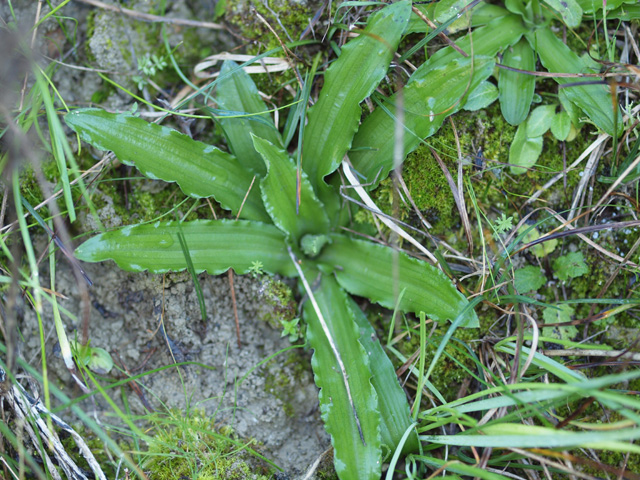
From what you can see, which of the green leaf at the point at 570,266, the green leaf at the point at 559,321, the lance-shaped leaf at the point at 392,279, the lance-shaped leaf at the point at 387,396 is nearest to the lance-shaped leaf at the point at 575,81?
the green leaf at the point at 570,266

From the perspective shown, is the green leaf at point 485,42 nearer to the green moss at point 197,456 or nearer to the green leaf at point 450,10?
the green leaf at point 450,10

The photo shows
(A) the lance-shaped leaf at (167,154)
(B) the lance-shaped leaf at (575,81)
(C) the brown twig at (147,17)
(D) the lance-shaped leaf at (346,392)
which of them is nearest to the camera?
(D) the lance-shaped leaf at (346,392)

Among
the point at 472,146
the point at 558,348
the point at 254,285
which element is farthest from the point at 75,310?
the point at 558,348

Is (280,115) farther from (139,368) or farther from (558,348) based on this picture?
(558,348)

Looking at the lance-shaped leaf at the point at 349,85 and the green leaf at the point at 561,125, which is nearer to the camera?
the lance-shaped leaf at the point at 349,85

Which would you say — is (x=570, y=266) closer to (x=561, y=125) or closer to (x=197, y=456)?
(x=561, y=125)

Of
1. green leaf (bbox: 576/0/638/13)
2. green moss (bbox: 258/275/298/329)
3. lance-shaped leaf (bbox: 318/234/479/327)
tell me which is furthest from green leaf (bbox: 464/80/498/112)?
green moss (bbox: 258/275/298/329)
